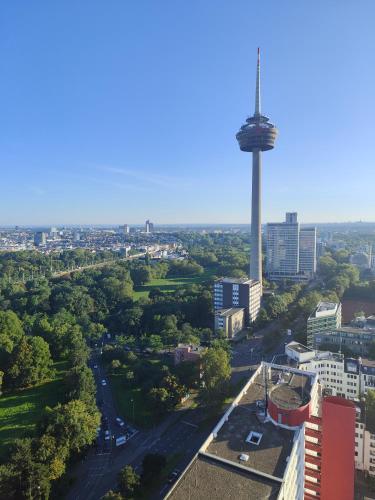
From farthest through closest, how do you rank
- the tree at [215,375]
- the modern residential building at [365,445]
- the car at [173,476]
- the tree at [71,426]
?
the tree at [215,375], the modern residential building at [365,445], the tree at [71,426], the car at [173,476]

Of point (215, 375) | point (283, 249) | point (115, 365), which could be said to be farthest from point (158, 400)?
point (283, 249)

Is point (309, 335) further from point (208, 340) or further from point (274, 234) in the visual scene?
point (274, 234)

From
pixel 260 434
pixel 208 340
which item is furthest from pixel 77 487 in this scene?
pixel 208 340

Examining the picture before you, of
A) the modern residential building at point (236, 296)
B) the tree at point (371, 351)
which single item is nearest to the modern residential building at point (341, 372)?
the tree at point (371, 351)

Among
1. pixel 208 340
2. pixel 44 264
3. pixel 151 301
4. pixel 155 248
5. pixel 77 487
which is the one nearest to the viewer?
pixel 77 487

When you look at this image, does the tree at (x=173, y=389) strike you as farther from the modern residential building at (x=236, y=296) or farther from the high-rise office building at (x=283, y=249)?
the high-rise office building at (x=283, y=249)

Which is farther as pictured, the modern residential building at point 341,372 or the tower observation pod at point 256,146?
the tower observation pod at point 256,146
